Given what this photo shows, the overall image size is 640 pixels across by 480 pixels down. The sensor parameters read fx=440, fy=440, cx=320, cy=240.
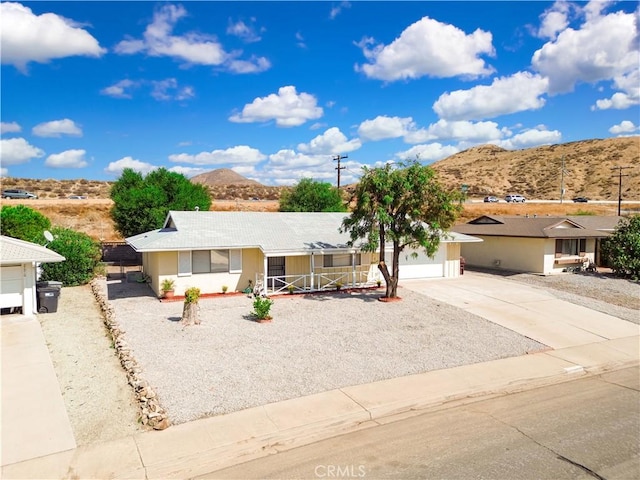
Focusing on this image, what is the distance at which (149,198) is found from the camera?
97.5 ft

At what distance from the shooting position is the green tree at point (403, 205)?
18.7 m

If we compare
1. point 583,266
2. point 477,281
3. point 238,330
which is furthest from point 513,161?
point 238,330

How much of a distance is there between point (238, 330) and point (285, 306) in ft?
12.6

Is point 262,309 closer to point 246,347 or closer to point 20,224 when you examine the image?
point 246,347

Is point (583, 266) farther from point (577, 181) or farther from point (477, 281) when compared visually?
point (577, 181)

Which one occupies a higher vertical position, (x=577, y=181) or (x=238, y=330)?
(x=577, y=181)

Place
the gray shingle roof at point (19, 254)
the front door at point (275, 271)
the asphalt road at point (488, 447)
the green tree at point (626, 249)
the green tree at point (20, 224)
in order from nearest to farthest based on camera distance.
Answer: the asphalt road at point (488, 447) → the gray shingle roof at point (19, 254) → the front door at point (275, 271) → the green tree at point (626, 249) → the green tree at point (20, 224)

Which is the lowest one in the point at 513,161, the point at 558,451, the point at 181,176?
the point at 558,451

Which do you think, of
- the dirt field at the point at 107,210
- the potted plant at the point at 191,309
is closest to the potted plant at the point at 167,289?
the potted plant at the point at 191,309

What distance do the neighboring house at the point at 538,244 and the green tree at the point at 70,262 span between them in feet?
81.6

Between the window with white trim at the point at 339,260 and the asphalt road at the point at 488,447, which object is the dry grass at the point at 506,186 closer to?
the window with white trim at the point at 339,260

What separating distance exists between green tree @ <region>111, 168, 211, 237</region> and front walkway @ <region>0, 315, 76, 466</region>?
16.7 m

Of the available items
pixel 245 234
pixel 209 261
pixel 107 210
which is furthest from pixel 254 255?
pixel 107 210

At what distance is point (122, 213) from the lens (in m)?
29.9
